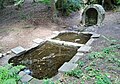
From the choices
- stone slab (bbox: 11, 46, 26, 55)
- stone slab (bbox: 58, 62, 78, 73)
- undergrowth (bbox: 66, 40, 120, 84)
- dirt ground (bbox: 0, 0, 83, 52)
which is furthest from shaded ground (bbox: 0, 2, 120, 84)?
stone slab (bbox: 58, 62, 78, 73)

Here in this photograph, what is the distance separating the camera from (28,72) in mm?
5250

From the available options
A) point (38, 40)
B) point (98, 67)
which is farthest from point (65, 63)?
point (38, 40)

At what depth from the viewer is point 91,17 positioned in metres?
11.0

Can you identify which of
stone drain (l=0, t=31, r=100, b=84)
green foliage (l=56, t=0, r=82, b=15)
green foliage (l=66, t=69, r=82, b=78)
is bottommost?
stone drain (l=0, t=31, r=100, b=84)

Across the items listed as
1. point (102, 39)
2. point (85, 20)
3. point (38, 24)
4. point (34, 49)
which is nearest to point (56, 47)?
point (34, 49)

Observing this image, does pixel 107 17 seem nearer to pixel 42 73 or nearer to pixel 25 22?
pixel 25 22

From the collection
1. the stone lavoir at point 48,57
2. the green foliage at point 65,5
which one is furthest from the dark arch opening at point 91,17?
the stone lavoir at point 48,57

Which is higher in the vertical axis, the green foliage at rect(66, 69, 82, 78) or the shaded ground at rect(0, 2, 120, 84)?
the shaded ground at rect(0, 2, 120, 84)

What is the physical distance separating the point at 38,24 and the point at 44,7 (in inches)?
119

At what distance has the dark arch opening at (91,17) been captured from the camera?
1077cm

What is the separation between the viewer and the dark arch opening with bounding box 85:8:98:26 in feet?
35.3

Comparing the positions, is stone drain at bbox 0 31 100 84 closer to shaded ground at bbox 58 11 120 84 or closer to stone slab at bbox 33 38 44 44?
stone slab at bbox 33 38 44 44

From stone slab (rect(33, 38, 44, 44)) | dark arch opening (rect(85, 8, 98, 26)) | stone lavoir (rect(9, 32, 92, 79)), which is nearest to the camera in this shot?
stone lavoir (rect(9, 32, 92, 79))

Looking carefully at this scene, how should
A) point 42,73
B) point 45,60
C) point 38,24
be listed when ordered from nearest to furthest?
point 42,73, point 45,60, point 38,24
